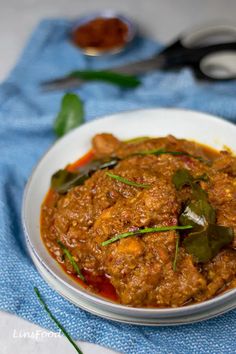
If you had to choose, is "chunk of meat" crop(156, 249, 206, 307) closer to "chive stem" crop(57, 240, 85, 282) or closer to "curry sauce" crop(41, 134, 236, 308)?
"curry sauce" crop(41, 134, 236, 308)

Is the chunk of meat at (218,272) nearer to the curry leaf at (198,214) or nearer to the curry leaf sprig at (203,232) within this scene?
the curry leaf sprig at (203,232)

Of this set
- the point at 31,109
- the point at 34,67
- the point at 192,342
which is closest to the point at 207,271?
the point at 192,342

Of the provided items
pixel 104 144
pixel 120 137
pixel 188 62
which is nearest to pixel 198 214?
pixel 104 144

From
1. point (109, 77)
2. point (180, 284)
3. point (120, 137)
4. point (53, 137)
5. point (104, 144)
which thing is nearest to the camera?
point (180, 284)

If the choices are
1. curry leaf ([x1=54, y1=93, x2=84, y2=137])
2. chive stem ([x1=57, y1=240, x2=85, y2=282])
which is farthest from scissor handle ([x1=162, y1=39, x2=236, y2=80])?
chive stem ([x1=57, y1=240, x2=85, y2=282])

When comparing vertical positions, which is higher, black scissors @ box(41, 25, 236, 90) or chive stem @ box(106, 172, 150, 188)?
chive stem @ box(106, 172, 150, 188)

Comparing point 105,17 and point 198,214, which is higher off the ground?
point 198,214

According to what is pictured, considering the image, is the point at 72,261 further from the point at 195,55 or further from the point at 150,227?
the point at 195,55
